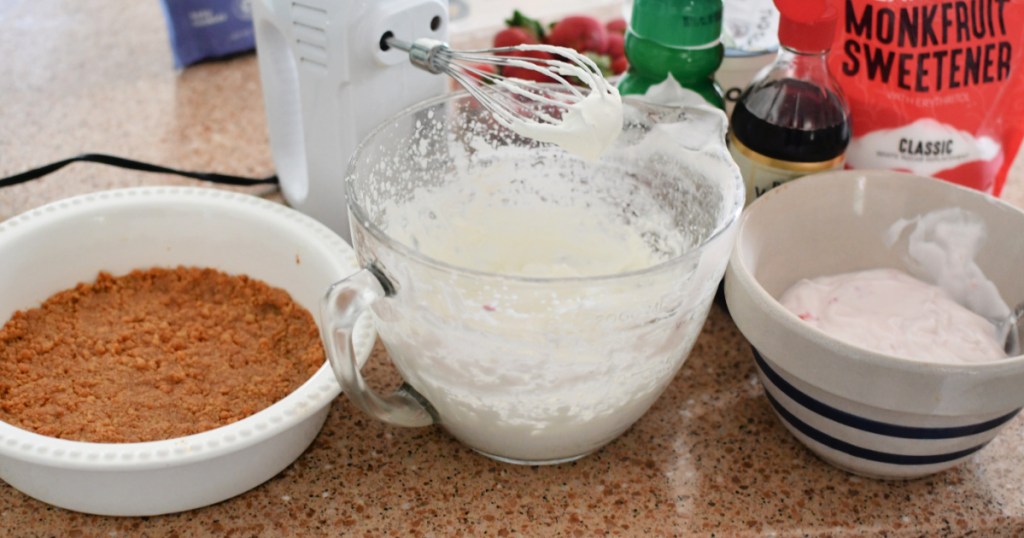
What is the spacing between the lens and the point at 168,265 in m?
0.72

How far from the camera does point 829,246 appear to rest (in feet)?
2.22

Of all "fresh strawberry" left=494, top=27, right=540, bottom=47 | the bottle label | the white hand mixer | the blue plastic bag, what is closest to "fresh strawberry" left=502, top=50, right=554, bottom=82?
"fresh strawberry" left=494, top=27, right=540, bottom=47

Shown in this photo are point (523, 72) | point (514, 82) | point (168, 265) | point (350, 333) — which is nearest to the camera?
point (350, 333)

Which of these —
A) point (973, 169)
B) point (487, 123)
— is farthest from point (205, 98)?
point (973, 169)

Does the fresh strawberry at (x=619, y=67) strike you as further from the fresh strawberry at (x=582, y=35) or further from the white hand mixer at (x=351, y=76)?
the white hand mixer at (x=351, y=76)

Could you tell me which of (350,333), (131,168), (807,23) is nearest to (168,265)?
(131,168)

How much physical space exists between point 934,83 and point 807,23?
12cm

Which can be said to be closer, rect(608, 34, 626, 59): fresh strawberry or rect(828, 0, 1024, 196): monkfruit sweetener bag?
rect(828, 0, 1024, 196): monkfruit sweetener bag

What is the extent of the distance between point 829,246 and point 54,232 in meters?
0.56

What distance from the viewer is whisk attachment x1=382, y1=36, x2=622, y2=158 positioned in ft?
1.83

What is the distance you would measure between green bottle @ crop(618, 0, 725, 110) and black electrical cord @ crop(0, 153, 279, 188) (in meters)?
0.36

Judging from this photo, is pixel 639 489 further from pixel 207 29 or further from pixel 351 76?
pixel 207 29

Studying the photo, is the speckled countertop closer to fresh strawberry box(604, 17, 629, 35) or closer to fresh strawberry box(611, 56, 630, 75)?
fresh strawberry box(611, 56, 630, 75)

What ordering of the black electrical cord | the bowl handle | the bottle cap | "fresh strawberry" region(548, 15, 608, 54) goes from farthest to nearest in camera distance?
1. "fresh strawberry" region(548, 15, 608, 54)
2. the black electrical cord
3. the bottle cap
4. the bowl handle
